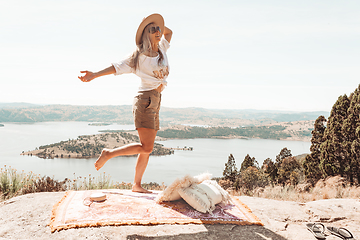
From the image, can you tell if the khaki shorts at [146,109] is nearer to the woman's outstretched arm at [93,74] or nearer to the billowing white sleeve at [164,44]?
the woman's outstretched arm at [93,74]

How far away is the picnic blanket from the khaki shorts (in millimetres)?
880

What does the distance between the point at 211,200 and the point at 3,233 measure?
6.49ft

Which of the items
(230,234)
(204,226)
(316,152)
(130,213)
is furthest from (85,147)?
(230,234)

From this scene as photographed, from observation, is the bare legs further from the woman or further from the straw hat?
the straw hat

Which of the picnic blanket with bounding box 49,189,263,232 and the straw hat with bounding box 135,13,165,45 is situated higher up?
the straw hat with bounding box 135,13,165,45

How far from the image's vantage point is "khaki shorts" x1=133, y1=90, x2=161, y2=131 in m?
2.82

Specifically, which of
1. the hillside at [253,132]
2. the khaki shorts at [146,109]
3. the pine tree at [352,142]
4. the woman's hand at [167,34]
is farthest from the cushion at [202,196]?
the hillside at [253,132]

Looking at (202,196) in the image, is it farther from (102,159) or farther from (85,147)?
(85,147)

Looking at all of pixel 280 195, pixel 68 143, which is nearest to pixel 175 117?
pixel 68 143

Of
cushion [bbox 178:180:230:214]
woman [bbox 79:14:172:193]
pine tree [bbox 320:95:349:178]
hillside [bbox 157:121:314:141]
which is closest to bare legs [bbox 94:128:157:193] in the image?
woman [bbox 79:14:172:193]

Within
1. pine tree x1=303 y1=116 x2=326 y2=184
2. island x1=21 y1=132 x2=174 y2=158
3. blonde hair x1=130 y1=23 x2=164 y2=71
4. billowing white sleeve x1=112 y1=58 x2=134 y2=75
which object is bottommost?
island x1=21 y1=132 x2=174 y2=158

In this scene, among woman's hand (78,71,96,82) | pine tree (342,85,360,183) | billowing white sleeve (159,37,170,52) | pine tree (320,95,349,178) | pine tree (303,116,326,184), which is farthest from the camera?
pine tree (303,116,326,184)

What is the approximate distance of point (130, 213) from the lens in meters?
2.39

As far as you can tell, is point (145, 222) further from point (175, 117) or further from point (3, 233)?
point (175, 117)
